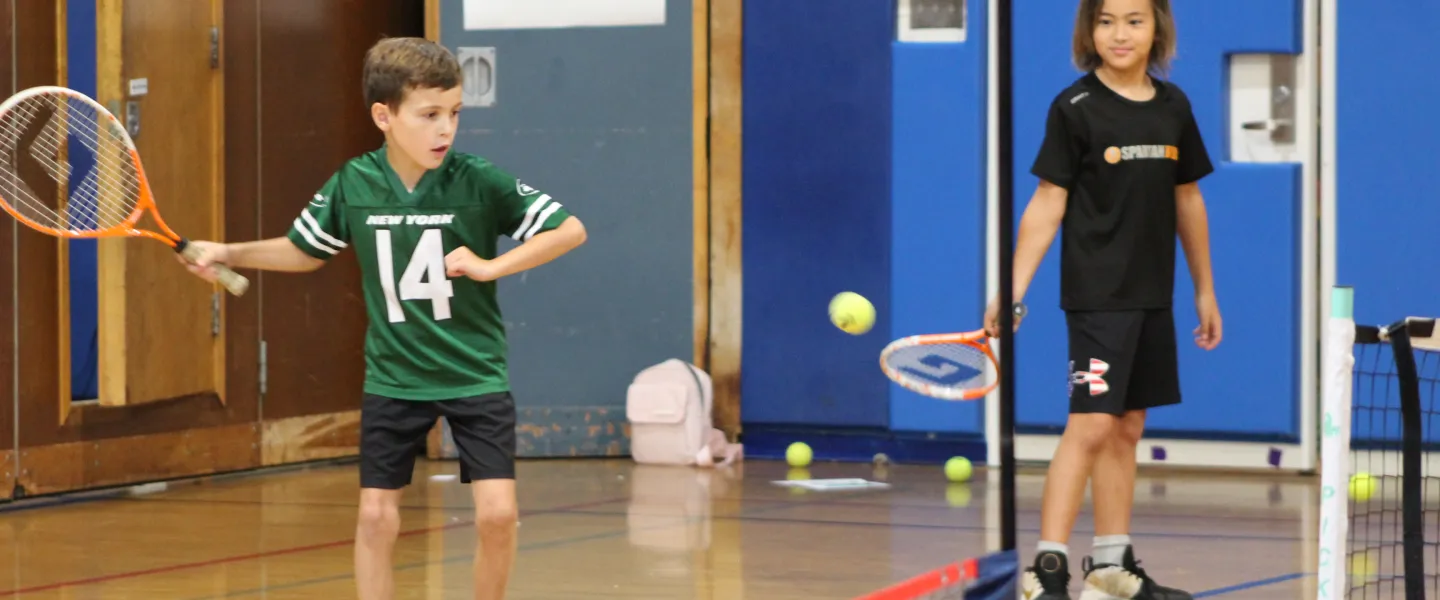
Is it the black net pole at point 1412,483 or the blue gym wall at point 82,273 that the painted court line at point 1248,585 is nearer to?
the black net pole at point 1412,483

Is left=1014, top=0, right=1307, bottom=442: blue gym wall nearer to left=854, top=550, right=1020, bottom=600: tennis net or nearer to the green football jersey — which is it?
left=854, top=550, right=1020, bottom=600: tennis net

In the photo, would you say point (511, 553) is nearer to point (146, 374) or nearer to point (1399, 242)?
point (146, 374)

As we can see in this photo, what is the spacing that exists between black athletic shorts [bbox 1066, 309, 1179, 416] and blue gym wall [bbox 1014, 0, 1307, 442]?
324 cm

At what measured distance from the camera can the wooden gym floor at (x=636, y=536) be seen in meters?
5.36

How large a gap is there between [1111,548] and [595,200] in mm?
4296

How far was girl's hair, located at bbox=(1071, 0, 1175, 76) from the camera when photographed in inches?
190

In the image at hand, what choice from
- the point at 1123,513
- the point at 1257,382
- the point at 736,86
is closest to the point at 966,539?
the point at 1123,513

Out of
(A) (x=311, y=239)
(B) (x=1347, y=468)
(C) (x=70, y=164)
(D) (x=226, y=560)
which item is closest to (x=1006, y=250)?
(B) (x=1347, y=468)

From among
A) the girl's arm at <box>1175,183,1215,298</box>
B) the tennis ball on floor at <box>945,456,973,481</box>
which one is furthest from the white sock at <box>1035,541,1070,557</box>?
the tennis ball on floor at <box>945,456,973,481</box>

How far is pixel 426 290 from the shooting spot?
4199 millimetres

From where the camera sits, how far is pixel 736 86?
8.70 m

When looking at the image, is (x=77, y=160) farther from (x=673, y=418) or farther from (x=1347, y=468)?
(x=1347, y=468)

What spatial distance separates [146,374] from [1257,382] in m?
4.41

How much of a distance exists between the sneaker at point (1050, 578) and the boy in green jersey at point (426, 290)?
1333 mm
